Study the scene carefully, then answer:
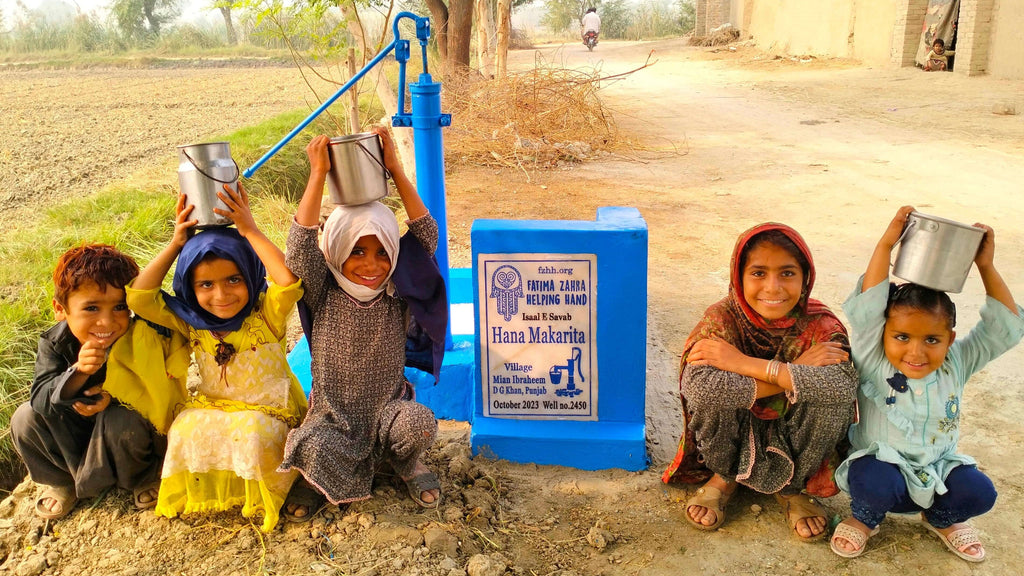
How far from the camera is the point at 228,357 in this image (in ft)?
7.86

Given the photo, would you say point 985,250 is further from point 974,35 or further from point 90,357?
point 974,35

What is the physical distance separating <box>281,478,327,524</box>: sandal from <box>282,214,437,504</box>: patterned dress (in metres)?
0.12

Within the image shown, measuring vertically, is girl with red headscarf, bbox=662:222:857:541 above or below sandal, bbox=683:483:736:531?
above

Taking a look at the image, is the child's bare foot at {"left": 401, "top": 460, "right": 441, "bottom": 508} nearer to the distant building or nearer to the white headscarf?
the white headscarf

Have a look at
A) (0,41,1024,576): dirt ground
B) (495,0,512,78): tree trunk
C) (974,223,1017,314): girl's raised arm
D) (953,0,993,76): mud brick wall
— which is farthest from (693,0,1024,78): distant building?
(974,223,1017,314): girl's raised arm

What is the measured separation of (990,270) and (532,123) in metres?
7.07

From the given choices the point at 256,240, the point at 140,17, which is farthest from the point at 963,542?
the point at 140,17

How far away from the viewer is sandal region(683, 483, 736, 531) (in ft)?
7.96

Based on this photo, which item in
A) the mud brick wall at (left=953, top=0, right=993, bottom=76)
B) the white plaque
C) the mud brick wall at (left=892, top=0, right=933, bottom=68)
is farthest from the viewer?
the mud brick wall at (left=892, top=0, right=933, bottom=68)

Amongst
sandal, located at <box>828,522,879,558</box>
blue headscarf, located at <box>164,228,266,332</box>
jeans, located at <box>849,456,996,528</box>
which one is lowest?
sandal, located at <box>828,522,879,558</box>

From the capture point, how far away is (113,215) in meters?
6.45

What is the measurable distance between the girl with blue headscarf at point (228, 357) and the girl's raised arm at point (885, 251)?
5.44ft

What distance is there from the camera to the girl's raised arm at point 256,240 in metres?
2.28

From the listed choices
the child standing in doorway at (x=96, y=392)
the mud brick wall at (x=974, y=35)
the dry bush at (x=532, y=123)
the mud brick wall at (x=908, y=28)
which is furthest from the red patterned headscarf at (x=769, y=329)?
the mud brick wall at (x=908, y=28)
